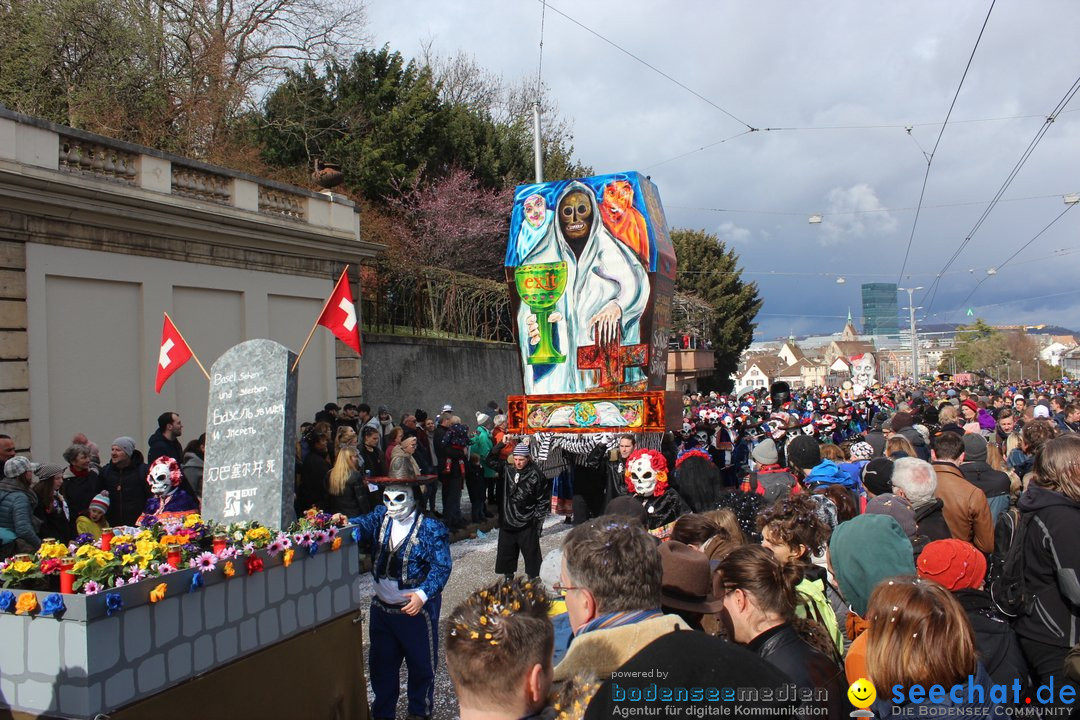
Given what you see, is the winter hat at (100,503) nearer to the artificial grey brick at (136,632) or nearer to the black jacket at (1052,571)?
the artificial grey brick at (136,632)

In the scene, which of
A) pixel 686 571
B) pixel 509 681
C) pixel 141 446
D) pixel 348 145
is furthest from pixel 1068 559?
pixel 348 145

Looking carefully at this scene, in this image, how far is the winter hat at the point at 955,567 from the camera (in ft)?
12.3

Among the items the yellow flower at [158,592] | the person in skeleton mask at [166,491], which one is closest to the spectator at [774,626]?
the yellow flower at [158,592]

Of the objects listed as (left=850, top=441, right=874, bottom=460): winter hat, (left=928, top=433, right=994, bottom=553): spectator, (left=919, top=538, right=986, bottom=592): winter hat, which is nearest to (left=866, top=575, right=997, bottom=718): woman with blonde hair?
(left=919, top=538, right=986, bottom=592): winter hat

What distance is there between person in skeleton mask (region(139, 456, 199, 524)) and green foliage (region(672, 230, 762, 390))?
38.9 m

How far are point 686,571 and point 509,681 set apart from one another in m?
1.42

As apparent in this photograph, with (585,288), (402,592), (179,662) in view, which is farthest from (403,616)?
(585,288)

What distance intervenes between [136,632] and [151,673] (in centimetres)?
21

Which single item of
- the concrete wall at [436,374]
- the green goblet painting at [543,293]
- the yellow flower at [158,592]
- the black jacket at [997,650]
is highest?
the green goblet painting at [543,293]

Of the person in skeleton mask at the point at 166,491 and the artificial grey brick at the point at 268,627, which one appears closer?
the artificial grey brick at the point at 268,627

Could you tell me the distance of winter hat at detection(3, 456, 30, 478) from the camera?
6.94m

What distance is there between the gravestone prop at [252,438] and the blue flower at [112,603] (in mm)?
1828

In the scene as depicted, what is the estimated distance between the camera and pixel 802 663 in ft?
9.73

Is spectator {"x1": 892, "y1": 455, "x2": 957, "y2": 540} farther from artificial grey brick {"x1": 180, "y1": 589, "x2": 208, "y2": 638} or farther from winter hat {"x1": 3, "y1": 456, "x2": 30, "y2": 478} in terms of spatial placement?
winter hat {"x1": 3, "y1": 456, "x2": 30, "y2": 478}
